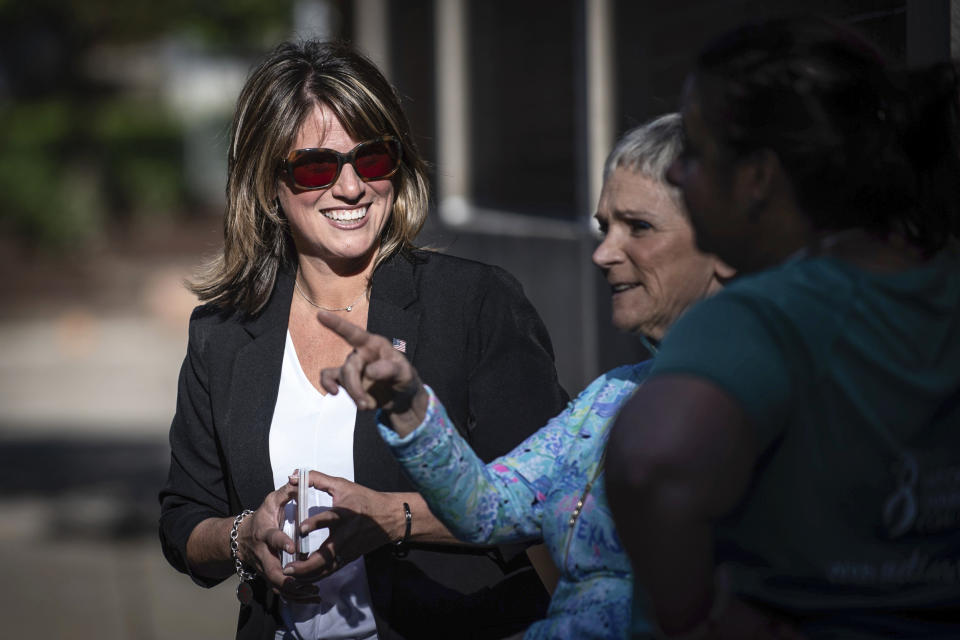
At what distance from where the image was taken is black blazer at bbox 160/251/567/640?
2439mm

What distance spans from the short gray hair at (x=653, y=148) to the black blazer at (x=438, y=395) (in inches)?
23.5

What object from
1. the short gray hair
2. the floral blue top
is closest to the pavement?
the floral blue top

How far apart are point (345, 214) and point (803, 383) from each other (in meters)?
1.48

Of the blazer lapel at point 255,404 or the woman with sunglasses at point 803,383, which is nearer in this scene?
the woman with sunglasses at point 803,383

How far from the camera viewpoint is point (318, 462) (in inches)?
98.5

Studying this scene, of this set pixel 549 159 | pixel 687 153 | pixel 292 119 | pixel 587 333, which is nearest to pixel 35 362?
pixel 549 159

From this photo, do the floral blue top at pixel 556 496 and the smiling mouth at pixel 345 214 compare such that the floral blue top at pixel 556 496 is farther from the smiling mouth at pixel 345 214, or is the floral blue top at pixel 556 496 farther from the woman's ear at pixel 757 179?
the smiling mouth at pixel 345 214

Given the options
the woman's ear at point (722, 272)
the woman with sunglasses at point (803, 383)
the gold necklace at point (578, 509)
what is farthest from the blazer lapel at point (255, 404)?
the woman with sunglasses at point (803, 383)

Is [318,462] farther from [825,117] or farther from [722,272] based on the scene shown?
[825,117]

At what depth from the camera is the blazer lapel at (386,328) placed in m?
2.46

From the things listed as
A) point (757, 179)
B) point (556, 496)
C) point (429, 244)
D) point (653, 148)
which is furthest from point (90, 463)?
point (757, 179)

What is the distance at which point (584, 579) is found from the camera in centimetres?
190

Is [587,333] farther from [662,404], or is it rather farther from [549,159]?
[662,404]

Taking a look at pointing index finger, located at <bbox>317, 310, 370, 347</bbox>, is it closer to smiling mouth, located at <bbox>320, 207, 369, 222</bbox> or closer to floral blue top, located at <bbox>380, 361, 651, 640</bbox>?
floral blue top, located at <bbox>380, 361, 651, 640</bbox>
